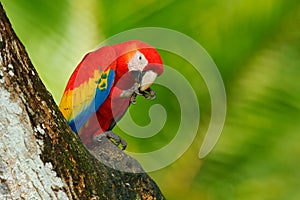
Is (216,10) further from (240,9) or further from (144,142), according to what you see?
(144,142)

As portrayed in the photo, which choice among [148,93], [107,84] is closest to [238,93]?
[148,93]

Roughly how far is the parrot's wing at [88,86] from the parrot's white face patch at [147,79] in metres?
0.12

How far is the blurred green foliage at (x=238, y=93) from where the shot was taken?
253 centimetres

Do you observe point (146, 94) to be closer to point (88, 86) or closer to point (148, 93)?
point (148, 93)

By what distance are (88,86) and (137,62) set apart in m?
0.20

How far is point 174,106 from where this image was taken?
266 cm

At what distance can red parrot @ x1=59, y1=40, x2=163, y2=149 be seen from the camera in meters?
2.38

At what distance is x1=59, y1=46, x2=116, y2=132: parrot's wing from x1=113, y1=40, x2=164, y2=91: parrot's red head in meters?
0.04

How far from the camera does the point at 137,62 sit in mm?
Result: 2389

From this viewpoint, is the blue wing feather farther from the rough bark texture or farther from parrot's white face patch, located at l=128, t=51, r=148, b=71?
the rough bark texture

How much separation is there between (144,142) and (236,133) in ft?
1.17

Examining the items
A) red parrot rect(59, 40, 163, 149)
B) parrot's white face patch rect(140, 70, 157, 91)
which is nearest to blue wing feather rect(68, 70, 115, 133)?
red parrot rect(59, 40, 163, 149)

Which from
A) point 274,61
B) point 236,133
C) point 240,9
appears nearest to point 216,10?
point 240,9

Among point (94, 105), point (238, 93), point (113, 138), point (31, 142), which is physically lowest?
point (31, 142)
